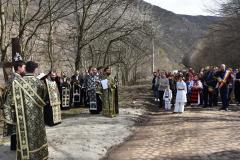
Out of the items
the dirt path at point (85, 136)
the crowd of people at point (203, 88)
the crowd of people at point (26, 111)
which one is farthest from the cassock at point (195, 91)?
the crowd of people at point (26, 111)

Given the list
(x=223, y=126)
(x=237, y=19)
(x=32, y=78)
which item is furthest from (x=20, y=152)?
(x=237, y=19)

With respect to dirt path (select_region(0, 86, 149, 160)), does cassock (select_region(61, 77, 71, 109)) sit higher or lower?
higher

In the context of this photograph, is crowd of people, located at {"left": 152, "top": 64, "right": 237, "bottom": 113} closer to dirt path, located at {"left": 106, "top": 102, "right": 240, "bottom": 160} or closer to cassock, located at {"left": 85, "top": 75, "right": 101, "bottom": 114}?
dirt path, located at {"left": 106, "top": 102, "right": 240, "bottom": 160}

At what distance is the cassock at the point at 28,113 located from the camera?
8828 mm

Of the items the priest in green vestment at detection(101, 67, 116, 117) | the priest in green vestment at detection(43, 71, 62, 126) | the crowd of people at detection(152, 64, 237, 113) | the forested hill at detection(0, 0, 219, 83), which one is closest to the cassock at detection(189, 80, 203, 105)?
the crowd of people at detection(152, 64, 237, 113)

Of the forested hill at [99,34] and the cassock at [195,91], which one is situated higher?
the forested hill at [99,34]

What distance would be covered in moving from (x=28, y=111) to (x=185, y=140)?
15.1 ft

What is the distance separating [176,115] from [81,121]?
4496 mm

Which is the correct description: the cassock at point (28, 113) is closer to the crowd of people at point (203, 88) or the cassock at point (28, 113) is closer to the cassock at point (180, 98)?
the cassock at point (180, 98)

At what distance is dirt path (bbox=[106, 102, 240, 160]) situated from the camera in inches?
399

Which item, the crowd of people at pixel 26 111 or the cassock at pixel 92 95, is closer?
the crowd of people at pixel 26 111

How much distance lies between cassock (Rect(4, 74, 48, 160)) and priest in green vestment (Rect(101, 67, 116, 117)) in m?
7.51

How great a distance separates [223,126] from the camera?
1421 centimetres

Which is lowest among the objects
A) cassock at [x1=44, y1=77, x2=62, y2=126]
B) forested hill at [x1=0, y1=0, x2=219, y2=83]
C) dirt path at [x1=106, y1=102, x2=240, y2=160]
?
dirt path at [x1=106, y1=102, x2=240, y2=160]
